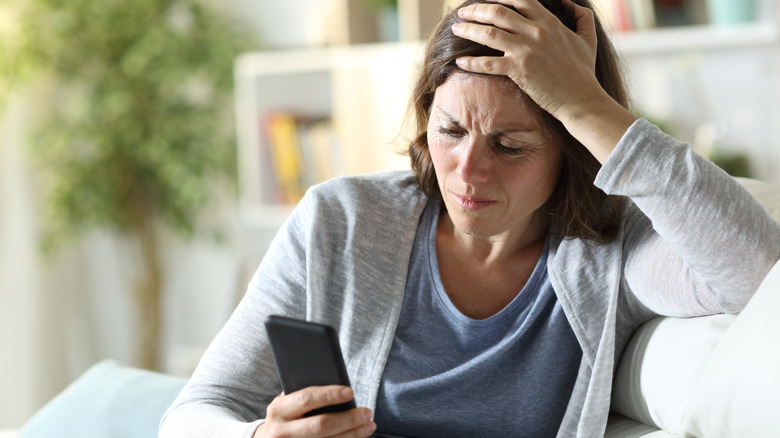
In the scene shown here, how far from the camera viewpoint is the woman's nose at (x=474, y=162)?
1.04m

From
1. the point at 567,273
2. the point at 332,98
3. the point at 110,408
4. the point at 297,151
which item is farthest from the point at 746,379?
the point at 332,98

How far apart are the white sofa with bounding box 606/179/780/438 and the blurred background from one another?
134 cm

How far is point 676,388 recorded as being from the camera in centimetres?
100

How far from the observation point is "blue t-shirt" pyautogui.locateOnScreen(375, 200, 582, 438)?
1.10m

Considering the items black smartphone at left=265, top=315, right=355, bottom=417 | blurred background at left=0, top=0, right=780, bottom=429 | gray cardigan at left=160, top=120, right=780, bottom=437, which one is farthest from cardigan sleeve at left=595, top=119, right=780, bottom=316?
blurred background at left=0, top=0, right=780, bottom=429

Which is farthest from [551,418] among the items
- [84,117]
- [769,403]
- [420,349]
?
[84,117]

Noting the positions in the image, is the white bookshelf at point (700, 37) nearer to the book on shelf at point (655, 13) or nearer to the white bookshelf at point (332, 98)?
the book on shelf at point (655, 13)

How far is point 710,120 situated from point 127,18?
1991 millimetres

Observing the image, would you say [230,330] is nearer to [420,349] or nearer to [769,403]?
[420,349]

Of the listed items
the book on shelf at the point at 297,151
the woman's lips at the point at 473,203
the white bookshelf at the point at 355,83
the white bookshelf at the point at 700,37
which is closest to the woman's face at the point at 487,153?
the woman's lips at the point at 473,203

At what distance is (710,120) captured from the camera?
2.47 metres

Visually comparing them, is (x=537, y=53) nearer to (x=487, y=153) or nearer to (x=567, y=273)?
(x=487, y=153)

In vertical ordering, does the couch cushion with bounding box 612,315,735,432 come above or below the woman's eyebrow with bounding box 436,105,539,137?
below

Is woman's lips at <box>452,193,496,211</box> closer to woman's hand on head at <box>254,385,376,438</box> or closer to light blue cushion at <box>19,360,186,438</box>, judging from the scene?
woman's hand on head at <box>254,385,376,438</box>
